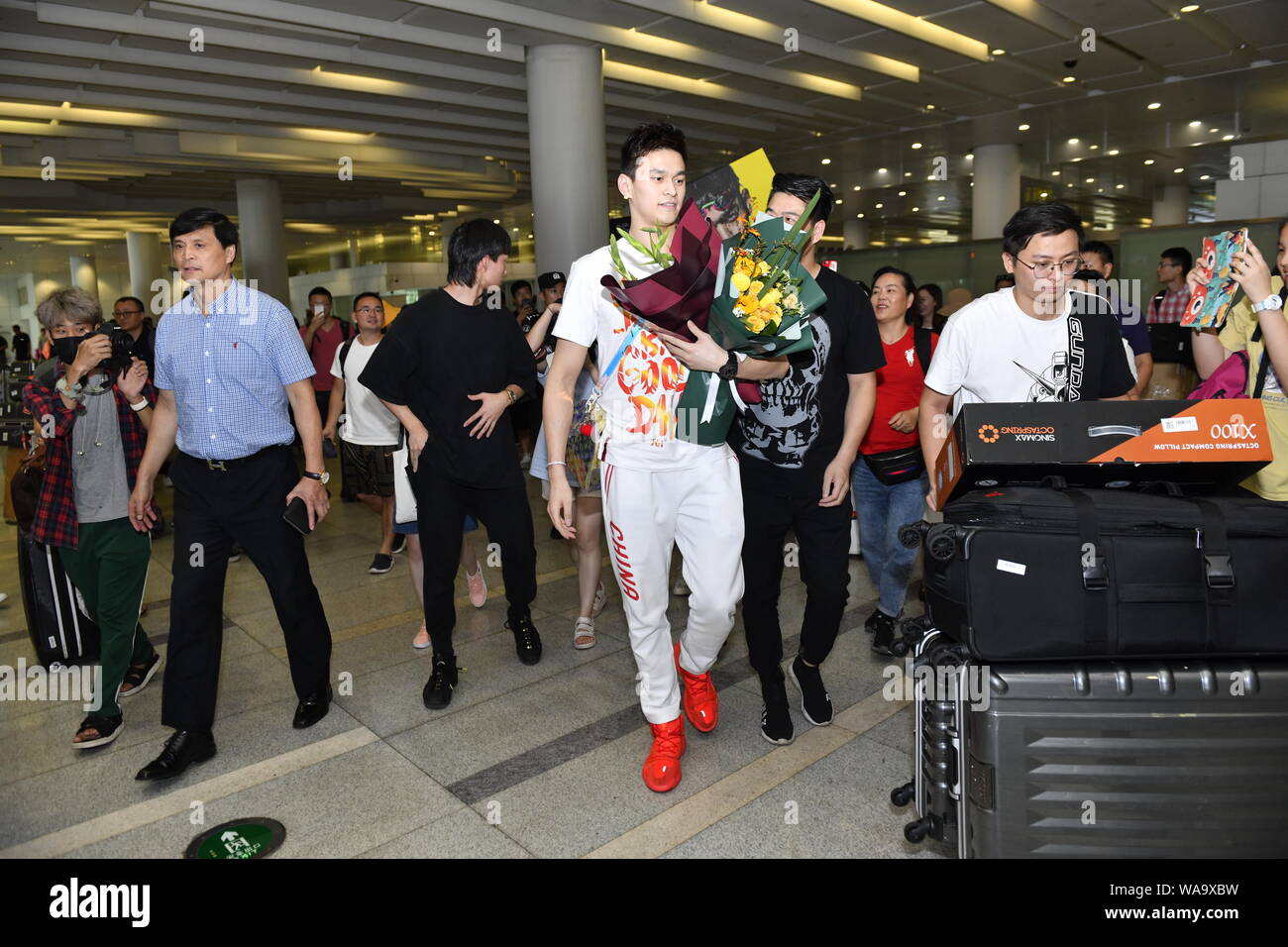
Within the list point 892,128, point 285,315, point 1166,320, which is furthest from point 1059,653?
point 892,128

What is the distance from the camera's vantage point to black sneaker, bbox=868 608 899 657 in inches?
146

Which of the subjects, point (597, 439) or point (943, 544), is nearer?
point (943, 544)

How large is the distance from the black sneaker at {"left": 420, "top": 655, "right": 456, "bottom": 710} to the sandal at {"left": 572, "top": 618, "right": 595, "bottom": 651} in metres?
0.65

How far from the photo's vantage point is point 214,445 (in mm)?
2873

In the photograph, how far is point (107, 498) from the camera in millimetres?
3246

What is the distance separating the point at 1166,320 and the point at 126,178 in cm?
1704

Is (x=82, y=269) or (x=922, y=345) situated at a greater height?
(x=82, y=269)

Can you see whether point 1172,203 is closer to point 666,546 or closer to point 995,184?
point 995,184

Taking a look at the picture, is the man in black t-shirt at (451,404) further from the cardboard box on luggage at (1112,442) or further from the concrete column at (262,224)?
the concrete column at (262,224)

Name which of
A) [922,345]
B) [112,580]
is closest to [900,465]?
[922,345]

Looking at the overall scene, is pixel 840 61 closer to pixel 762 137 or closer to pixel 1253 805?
pixel 762 137

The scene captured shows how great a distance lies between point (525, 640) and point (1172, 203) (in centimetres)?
2183

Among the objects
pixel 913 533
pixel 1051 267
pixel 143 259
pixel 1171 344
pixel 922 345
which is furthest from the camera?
pixel 143 259
